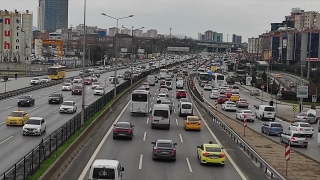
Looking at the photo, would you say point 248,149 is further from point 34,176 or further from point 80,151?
point 34,176

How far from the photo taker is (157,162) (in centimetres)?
2705

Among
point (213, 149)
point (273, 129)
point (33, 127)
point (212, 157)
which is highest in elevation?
point (213, 149)

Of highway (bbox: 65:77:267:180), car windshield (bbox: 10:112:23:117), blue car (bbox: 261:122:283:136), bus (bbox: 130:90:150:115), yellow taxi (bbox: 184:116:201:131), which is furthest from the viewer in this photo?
bus (bbox: 130:90:150:115)

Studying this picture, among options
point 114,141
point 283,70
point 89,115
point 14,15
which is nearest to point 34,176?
point 114,141

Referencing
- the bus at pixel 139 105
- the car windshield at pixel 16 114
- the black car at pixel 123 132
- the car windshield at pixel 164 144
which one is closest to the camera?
the car windshield at pixel 164 144

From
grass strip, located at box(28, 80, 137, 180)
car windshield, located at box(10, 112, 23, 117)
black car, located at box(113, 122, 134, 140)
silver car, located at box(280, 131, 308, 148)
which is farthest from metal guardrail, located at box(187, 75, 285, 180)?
car windshield, located at box(10, 112, 23, 117)

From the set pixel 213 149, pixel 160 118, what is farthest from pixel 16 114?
pixel 213 149

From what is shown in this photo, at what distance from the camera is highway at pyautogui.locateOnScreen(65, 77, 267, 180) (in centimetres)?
2373

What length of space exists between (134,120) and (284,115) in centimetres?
2399

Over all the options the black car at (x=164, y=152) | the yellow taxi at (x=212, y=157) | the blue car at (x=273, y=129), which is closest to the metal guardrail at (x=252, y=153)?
the yellow taxi at (x=212, y=157)

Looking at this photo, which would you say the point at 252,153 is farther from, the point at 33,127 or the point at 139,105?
the point at 139,105

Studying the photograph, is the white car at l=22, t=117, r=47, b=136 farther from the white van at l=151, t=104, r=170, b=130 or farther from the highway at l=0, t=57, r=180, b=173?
the white van at l=151, t=104, r=170, b=130

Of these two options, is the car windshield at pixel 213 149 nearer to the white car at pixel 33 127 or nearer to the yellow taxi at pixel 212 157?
the yellow taxi at pixel 212 157

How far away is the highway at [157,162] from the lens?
23.7 m
